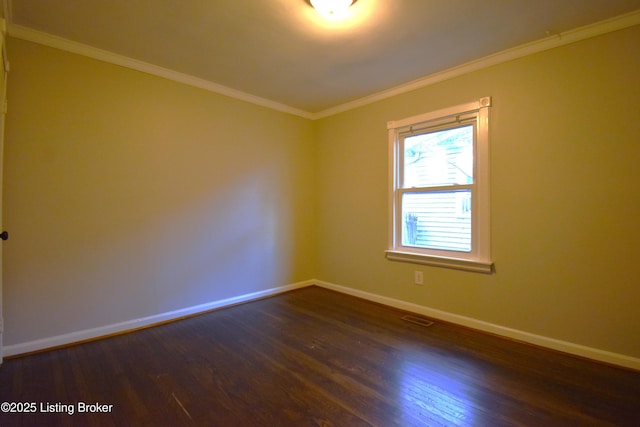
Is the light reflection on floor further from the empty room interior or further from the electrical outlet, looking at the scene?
the electrical outlet

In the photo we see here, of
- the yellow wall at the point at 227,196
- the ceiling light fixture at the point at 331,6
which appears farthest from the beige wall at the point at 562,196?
the ceiling light fixture at the point at 331,6

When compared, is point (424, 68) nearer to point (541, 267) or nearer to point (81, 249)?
point (541, 267)

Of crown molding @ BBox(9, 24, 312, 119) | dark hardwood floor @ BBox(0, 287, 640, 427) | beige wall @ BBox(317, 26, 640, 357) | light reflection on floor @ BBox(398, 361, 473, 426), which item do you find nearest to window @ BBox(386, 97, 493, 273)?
beige wall @ BBox(317, 26, 640, 357)

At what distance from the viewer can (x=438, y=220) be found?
307cm

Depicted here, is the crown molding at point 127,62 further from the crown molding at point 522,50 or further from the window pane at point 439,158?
the window pane at point 439,158

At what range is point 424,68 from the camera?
2.87 meters

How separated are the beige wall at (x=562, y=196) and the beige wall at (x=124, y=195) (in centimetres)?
208

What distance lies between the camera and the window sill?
106 inches

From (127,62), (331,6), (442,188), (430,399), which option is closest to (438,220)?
(442,188)

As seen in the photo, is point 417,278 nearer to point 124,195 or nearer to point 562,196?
point 562,196

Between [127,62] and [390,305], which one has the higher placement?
[127,62]

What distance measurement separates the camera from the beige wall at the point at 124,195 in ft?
7.45

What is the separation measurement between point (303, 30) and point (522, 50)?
1822 mm

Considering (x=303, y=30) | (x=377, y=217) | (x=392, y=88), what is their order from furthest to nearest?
(x=377, y=217)
(x=392, y=88)
(x=303, y=30)
